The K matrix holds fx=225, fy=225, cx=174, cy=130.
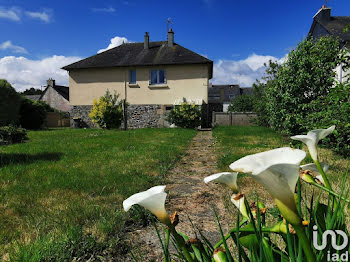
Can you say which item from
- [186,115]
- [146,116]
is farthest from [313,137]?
[146,116]

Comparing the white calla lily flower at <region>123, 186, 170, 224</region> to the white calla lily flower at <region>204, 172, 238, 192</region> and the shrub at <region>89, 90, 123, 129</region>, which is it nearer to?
the white calla lily flower at <region>204, 172, 238, 192</region>

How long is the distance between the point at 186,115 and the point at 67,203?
42.4 feet

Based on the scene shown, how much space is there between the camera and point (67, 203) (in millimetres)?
2549

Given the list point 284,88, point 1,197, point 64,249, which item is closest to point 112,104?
point 284,88

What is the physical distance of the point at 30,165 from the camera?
4.42m

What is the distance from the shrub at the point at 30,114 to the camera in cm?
1744

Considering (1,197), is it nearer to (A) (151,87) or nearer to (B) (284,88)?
(B) (284,88)

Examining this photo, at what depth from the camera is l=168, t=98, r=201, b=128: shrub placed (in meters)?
15.3

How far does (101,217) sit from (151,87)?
1637cm

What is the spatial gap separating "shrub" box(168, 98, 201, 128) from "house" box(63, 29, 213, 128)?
141cm

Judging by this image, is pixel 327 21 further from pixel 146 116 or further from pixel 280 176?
pixel 280 176

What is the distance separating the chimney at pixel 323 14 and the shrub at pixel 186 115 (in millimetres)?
11186

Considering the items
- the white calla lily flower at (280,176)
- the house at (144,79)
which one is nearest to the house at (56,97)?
the house at (144,79)

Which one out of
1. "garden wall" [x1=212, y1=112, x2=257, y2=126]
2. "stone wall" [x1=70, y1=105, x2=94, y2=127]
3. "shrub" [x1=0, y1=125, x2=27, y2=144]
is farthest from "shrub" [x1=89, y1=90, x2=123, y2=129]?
"garden wall" [x1=212, y1=112, x2=257, y2=126]
